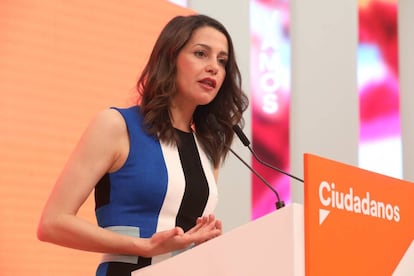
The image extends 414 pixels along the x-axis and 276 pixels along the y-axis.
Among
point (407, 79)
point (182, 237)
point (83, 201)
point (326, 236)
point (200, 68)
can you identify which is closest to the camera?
point (326, 236)

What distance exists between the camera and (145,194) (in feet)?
6.02

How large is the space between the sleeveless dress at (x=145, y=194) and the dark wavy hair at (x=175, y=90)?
5 cm

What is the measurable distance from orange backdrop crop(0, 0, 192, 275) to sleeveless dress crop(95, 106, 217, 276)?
674mm

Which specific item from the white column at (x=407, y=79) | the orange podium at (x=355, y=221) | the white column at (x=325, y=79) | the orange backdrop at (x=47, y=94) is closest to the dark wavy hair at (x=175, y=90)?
the orange backdrop at (x=47, y=94)

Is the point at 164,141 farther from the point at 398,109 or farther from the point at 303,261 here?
the point at 398,109

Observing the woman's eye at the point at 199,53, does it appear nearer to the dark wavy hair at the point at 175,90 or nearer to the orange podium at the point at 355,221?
the dark wavy hair at the point at 175,90

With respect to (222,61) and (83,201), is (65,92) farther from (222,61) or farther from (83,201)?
(83,201)

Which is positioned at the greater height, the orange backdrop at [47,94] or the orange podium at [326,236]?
the orange backdrop at [47,94]

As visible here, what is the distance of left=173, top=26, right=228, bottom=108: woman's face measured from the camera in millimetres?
2037

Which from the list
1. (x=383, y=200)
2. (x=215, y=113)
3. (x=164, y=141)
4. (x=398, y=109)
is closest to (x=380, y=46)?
(x=398, y=109)

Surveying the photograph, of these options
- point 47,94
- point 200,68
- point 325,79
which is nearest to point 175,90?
point 200,68

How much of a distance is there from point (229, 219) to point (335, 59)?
1.11 meters

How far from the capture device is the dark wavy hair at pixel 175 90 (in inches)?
78.4

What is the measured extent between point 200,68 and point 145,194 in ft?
1.29
